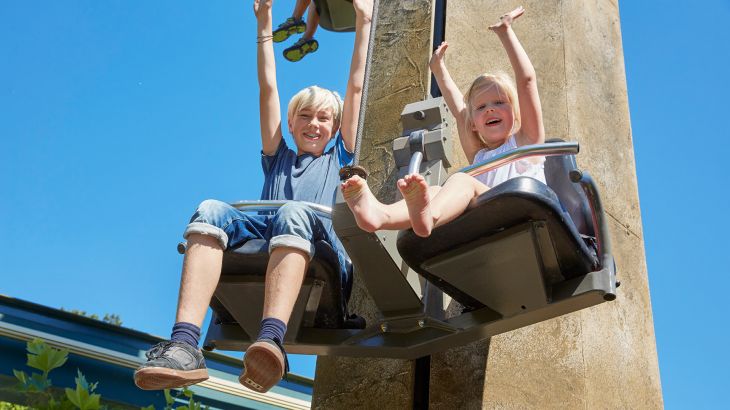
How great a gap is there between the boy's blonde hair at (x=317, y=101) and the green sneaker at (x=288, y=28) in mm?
1882

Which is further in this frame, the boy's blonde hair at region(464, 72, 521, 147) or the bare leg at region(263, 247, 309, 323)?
the boy's blonde hair at region(464, 72, 521, 147)

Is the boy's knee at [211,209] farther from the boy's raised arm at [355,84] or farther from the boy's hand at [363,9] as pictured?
the boy's hand at [363,9]

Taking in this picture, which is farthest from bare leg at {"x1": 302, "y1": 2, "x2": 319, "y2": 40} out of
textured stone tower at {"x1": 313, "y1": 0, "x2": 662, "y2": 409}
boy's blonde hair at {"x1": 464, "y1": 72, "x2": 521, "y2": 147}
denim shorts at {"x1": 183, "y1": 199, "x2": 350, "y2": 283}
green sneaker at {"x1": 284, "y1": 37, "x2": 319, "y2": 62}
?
denim shorts at {"x1": 183, "y1": 199, "x2": 350, "y2": 283}

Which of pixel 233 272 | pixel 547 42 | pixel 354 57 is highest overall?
pixel 547 42

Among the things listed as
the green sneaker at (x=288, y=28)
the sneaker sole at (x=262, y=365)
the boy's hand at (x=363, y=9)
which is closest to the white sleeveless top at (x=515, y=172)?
the boy's hand at (x=363, y=9)

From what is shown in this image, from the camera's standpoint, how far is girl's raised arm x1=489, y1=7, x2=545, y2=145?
3133 millimetres

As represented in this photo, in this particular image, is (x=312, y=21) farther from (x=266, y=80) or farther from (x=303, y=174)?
(x=303, y=174)

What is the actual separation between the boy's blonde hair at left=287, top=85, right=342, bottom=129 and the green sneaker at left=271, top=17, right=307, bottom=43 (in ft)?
6.17

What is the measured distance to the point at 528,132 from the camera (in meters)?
3.14

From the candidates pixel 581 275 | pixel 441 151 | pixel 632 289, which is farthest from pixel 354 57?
pixel 632 289

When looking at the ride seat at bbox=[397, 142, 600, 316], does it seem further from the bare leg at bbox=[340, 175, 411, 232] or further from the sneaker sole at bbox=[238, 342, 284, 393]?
the sneaker sole at bbox=[238, 342, 284, 393]

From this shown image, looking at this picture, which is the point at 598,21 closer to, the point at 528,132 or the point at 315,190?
the point at 528,132

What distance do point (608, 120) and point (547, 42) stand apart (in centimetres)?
48

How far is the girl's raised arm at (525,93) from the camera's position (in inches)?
123
